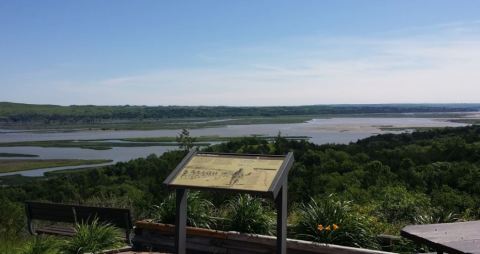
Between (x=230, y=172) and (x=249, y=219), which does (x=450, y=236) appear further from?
(x=249, y=219)

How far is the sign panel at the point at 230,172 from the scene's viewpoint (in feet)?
15.9

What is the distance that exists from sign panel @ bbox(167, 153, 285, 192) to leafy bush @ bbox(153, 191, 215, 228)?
1.75 metres

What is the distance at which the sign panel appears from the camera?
190 inches

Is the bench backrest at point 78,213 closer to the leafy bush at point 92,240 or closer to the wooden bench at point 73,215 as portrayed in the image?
the wooden bench at point 73,215

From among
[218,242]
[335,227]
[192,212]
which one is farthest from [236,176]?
[192,212]

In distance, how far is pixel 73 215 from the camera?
8086 millimetres

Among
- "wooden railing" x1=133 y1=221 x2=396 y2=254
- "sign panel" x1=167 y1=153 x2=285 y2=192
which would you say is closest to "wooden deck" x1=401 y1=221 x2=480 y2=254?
"wooden railing" x1=133 y1=221 x2=396 y2=254

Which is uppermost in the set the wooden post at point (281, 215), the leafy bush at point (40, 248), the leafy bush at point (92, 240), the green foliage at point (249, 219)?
the wooden post at point (281, 215)

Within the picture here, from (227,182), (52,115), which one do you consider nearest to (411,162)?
(227,182)

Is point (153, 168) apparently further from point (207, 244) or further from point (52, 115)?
point (52, 115)

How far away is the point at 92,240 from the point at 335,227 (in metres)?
2.99

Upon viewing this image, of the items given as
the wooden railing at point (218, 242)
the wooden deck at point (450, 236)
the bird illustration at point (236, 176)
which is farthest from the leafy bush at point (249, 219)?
the wooden deck at point (450, 236)

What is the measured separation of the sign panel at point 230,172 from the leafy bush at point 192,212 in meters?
1.75

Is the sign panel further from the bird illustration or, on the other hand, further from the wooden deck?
the wooden deck
